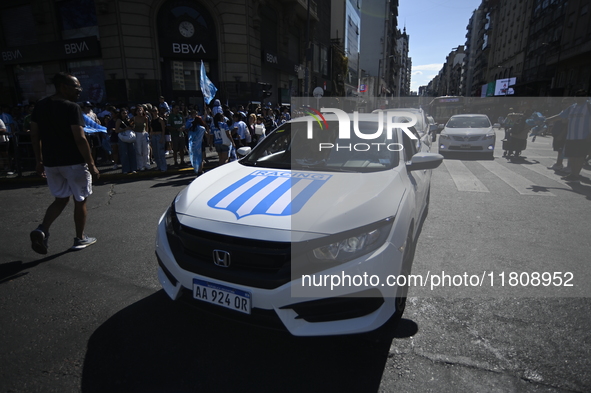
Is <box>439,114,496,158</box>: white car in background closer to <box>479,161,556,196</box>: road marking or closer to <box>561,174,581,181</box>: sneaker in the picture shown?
<box>479,161,556,196</box>: road marking

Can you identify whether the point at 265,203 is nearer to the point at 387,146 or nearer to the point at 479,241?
the point at 387,146

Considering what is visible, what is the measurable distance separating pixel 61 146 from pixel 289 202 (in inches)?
117

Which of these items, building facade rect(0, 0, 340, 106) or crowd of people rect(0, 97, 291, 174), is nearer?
crowd of people rect(0, 97, 291, 174)

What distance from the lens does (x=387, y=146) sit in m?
3.47

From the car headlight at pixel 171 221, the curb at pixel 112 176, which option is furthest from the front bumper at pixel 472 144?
the car headlight at pixel 171 221

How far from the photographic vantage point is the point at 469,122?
1325 centimetres

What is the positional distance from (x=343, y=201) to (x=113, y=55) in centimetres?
2064

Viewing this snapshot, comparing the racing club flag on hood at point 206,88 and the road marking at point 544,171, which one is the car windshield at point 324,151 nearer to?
the road marking at point 544,171

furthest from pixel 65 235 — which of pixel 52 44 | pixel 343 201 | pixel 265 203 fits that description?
pixel 52 44

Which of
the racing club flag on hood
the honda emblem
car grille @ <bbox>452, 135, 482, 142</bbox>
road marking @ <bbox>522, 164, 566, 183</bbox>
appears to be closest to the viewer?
the honda emblem

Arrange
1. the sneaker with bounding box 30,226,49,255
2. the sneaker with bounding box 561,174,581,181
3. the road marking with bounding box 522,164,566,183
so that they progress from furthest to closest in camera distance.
Result: 1. the road marking with bounding box 522,164,566,183
2. the sneaker with bounding box 561,174,581,181
3. the sneaker with bounding box 30,226,49,255

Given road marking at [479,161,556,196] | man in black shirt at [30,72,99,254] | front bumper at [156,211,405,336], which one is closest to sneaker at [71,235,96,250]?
man in black shirt at [30,72,99,254]

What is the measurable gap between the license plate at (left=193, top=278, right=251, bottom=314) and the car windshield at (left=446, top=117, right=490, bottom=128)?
13237 mm

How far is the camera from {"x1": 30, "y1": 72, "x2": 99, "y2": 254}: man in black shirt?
3.75m
